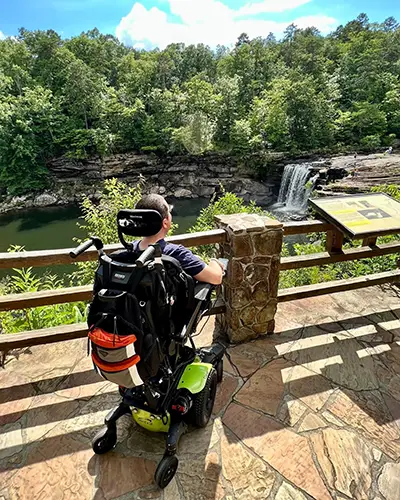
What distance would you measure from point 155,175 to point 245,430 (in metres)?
22.6

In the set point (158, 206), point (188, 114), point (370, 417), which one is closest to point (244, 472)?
point (370, 417)

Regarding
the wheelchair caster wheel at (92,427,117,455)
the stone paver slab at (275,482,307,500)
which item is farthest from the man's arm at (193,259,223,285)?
the stone paver slab at (275,482,307,500)

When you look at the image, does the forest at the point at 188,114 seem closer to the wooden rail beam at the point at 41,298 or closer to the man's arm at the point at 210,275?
the wooden rail beam at the point at 41,298

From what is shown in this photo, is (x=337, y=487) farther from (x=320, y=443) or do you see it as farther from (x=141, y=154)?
(x=141, y=154)

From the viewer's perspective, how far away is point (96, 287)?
1.38 meters

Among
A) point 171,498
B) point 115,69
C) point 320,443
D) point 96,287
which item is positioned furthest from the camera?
point 115,69

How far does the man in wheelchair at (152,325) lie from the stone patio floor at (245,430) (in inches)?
5.5

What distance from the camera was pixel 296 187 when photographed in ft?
56.7

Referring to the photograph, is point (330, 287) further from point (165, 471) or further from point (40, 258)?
point (40, 258)

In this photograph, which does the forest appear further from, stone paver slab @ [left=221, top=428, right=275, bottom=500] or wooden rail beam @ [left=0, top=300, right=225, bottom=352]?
stone paver slab @ [left=221, top=428, right=275, bottom=500]

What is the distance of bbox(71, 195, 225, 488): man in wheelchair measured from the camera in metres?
1.25

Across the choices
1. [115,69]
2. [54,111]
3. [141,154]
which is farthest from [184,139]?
[115,69]

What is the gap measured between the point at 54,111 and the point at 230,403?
2660cm

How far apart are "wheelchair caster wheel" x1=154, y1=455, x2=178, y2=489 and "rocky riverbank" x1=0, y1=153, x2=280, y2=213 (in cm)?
2100
